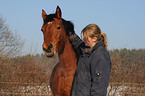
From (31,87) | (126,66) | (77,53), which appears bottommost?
(31,87)

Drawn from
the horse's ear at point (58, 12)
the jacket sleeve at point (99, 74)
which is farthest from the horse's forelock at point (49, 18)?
the jacket sleeve at point (99, 74)

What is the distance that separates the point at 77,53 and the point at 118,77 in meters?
5.82

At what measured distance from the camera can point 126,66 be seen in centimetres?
955

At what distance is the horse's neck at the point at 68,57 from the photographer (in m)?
Answer: 3.89

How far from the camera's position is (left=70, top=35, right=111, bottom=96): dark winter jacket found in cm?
217

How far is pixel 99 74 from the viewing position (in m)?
2.18

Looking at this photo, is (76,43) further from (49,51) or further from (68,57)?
(49,51)

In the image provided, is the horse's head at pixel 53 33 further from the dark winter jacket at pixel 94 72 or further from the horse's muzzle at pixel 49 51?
the dark winter jacket at pixel 94 72

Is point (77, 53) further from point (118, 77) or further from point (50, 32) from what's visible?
point (118, 77)

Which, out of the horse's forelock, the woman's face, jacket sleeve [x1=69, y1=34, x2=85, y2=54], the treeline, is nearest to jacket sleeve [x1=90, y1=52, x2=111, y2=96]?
the woman's face

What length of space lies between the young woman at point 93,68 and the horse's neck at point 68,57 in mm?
1344

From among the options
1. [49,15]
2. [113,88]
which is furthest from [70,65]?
[113,88]

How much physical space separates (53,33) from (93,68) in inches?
62.5

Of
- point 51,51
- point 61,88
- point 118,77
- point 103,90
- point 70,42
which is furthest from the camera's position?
point 118,77
